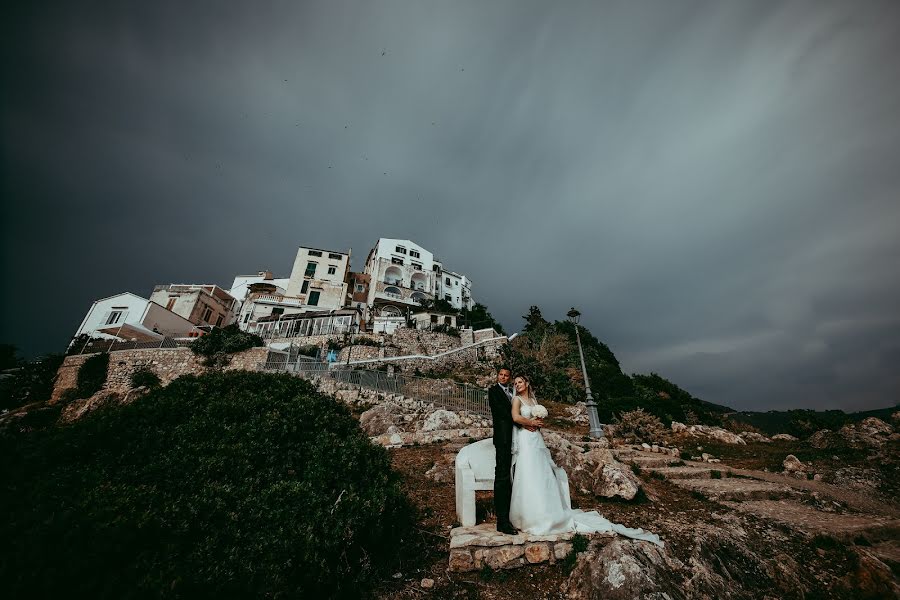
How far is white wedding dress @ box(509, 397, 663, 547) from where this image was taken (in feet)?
13.1

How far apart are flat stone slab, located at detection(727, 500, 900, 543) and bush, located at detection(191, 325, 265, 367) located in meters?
28.2

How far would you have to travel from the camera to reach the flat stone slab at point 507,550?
3.85 metres

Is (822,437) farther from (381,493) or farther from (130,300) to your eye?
(130,300)

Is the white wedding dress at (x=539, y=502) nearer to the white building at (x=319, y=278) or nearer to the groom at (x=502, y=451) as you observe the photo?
the groom at (x=502, y=451)

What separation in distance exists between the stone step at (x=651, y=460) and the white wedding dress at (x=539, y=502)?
6017 mm

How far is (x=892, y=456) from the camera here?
28.7 ft

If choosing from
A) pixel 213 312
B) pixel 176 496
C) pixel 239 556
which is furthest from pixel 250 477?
pixel 213 312

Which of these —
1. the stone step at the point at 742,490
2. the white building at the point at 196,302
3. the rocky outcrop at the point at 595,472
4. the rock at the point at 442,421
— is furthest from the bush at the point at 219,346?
the stone step at the point at 742,490

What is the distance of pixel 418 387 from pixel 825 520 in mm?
14135

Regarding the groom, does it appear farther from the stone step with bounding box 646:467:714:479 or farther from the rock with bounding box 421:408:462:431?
the rock with bounding box 421:408:462:431

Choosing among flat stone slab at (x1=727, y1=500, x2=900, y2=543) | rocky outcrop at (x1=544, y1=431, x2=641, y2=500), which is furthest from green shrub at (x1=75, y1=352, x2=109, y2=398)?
flat stone slab at (x1=727, y1=500, x2=900, y2=543)

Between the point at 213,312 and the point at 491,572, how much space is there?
155 feet

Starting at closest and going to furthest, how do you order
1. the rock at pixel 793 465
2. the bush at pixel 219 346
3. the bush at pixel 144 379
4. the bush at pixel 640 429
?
the rock at pixel 793 465
the bush at pixel 640 429
the bush at pixel 144 379
the bush at pixel 219 346

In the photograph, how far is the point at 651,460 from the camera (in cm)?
940
